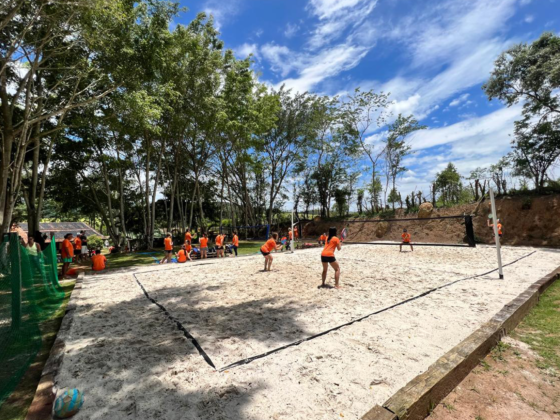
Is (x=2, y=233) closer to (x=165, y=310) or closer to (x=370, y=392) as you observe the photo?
(x=165, y=310)

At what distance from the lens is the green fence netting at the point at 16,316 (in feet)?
10.1

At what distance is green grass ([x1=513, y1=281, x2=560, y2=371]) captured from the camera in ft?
10.7

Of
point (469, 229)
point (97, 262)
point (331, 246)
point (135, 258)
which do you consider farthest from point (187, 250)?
point (469, 229)

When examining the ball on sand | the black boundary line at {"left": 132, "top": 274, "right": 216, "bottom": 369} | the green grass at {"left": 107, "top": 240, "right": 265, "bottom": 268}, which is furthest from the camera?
the green grass at {"left": 107, "top": 240, "right": 265, "bottom": 268}

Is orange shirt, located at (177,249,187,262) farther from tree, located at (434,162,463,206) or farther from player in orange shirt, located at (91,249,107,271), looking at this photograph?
tree, located at (434,162,463,206)

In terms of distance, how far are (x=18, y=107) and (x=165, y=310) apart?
566 inches

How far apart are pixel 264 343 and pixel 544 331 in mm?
4278

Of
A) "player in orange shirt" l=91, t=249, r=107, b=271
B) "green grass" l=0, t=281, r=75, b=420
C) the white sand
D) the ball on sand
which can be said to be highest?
"player in orange shirt" l=91, t=249, r=107, b=271

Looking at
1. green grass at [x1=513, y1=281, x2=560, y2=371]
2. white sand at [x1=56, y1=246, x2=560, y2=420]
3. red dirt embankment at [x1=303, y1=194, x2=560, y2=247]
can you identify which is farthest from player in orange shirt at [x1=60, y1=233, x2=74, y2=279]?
red dirt embankment at [x1=303, y1=194, x2=560, y2=247]

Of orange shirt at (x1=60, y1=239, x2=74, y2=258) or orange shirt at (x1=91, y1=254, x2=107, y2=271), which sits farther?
orange shirt at (x1=91, y1=254, x2=107, y2=271)

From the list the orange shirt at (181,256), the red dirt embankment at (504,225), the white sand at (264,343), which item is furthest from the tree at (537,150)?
the orange shirt at (181,256)

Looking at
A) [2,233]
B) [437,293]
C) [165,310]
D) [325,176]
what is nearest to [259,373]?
[165,310]

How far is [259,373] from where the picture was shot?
9.86 feet

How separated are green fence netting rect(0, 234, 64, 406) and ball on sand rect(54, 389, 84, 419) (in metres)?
0.85
